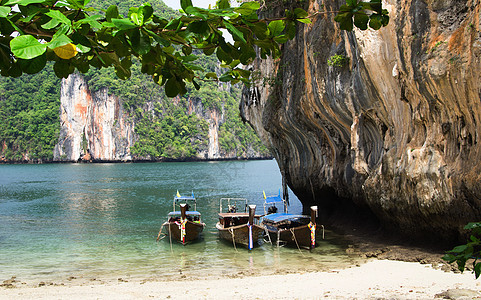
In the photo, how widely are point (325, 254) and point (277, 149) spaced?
36.6 ft

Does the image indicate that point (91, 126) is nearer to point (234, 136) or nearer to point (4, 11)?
point (234, 136)

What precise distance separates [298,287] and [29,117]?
10882 centimetres

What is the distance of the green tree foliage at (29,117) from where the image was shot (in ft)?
326

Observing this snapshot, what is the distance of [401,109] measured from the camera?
11.3 metres

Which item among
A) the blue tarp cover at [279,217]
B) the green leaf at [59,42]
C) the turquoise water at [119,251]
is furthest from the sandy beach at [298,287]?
the green leaf at [59,42]

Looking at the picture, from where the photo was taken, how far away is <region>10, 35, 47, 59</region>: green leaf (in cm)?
179

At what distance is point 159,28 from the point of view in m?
2.30

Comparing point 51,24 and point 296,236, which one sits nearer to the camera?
point 51,24

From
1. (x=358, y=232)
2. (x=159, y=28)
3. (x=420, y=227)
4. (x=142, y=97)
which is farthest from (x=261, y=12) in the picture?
(x=142, y=97)

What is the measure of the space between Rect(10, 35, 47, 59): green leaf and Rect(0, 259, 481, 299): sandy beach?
7.69 metres

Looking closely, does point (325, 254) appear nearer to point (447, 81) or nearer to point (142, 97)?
point (447, 81)

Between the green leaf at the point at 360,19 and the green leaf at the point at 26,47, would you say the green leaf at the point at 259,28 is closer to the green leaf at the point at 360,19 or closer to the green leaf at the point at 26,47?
the green leaf at the point at 360,19

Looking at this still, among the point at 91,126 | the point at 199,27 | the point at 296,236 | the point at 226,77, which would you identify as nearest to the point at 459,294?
the point at 296,236

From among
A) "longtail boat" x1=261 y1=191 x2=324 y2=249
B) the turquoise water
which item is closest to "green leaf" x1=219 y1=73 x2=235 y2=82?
the turquoise water
